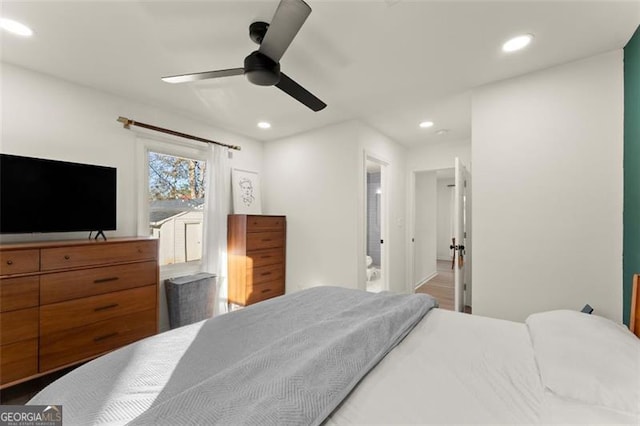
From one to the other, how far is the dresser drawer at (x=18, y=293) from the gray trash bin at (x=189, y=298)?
1139 millimetres

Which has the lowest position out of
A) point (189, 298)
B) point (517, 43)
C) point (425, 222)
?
point (189, 298)

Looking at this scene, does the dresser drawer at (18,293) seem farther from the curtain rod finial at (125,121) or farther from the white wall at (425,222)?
the white wall at (425,222)

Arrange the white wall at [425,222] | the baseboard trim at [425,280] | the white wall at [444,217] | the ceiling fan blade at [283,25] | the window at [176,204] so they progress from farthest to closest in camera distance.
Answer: the white wall at [444,217]
the white wall at [425,222]
the baseboard trim at [425,280]
the window at [176,204]
the ceiling fan blade at [283,25]

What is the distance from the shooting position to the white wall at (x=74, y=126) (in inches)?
84.0

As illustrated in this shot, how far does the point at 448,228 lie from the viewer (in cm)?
793

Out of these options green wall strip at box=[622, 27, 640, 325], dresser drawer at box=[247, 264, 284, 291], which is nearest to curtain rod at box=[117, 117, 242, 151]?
dresser drawer at box=[247, 264, 284, 291]

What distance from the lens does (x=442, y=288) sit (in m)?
4.81

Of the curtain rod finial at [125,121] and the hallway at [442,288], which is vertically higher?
the curtain rod finial at [125,121]

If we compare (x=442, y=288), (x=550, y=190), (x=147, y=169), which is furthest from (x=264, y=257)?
(x=442, y=288)

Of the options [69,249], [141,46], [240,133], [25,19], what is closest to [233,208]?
[240,133]

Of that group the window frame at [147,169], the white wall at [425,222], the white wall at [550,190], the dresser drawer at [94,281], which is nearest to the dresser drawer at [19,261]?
the dresser drawer at [94,281]

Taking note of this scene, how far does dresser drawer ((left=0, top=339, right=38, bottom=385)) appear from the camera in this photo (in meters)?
1.75

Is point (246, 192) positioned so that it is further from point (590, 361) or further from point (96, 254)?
point (590, 361)

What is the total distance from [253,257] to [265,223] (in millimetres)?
483
